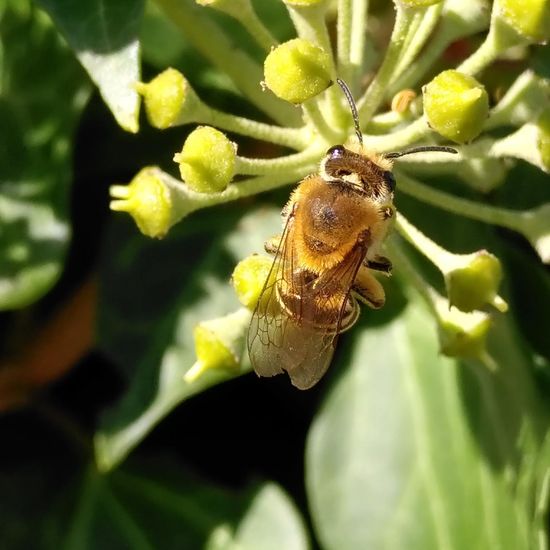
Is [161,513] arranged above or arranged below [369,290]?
below

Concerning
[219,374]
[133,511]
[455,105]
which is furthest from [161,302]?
[455,105]

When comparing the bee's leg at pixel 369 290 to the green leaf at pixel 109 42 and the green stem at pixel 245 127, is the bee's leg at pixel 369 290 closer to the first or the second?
the green stem at pixel 245 127

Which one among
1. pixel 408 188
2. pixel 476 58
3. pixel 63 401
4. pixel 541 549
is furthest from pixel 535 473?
pixel 63 401

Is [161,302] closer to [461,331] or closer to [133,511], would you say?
[133,511]

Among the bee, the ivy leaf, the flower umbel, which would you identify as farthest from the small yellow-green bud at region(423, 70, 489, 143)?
the ivy leaf

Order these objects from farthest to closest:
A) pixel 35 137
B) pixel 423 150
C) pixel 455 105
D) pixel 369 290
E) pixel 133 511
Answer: pixel 133 511, pixel 35 137, pixel 369 290, pixel 423 150, pixel 455 105

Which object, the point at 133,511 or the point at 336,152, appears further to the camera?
the point at 133,511

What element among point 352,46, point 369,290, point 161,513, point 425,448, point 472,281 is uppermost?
point 352,46
